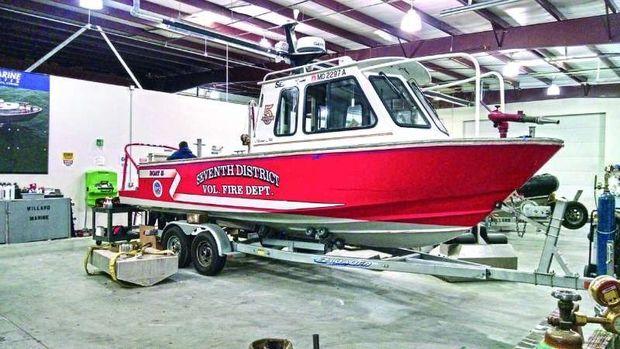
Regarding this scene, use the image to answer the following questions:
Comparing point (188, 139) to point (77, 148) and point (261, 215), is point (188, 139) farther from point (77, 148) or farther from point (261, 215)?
point (261, 215)

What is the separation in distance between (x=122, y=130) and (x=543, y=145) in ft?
27.6

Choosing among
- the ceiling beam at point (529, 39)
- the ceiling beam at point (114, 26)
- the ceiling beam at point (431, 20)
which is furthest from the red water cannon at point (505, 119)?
the ceiling beam at point (114, 26)

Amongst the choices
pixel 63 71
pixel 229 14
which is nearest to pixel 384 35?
pixel 229 14

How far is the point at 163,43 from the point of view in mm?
10438

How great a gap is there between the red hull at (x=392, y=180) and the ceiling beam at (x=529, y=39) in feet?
19.9

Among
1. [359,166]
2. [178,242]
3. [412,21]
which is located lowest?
[178,242]

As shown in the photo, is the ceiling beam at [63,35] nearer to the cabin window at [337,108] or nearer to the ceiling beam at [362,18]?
the ceiling beam at [362,18]

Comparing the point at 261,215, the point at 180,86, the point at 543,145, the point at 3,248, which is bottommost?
the point at 3,248

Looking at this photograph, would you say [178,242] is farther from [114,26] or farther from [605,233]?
[114,26]

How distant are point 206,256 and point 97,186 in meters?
4.61

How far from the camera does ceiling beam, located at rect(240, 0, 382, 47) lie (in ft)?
27.1

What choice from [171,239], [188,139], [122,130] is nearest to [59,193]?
[122,130]

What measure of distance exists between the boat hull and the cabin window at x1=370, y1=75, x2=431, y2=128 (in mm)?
655

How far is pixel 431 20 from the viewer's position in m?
8.82
